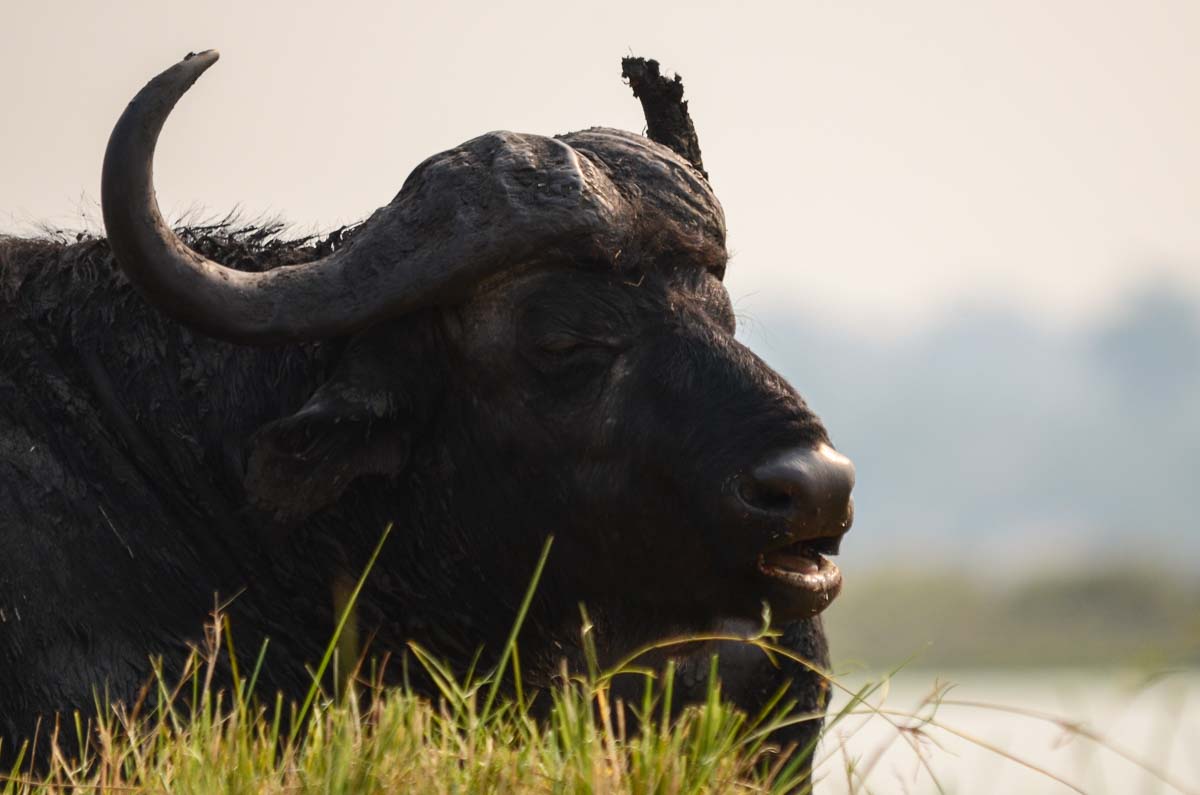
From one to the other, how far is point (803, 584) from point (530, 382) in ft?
3.74

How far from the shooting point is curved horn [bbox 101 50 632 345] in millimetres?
5277

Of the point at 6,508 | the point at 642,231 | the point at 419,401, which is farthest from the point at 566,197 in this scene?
the point at 6,508

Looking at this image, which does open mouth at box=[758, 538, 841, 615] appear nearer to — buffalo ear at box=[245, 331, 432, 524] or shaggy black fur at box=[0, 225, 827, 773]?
shaggy black fur at box=[0, 225, 827, 773]

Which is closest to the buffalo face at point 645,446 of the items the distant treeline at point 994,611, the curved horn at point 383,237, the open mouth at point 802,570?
the open mouth at point 802,570

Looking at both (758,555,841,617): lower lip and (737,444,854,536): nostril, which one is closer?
(737,444,854,536): nostril

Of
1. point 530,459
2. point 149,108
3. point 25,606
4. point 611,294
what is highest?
point 149,108

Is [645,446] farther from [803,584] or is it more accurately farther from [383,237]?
[383,237]

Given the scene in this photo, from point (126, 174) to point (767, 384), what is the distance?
2065 mm

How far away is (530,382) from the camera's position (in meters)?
5.69

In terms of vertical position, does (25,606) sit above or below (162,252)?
below

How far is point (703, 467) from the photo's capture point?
17.3 ft

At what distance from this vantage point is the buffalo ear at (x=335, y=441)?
5.38 metres

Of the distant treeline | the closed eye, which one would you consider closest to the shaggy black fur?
the closed eye

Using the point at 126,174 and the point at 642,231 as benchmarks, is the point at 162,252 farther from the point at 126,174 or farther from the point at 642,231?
the point at 642,231
